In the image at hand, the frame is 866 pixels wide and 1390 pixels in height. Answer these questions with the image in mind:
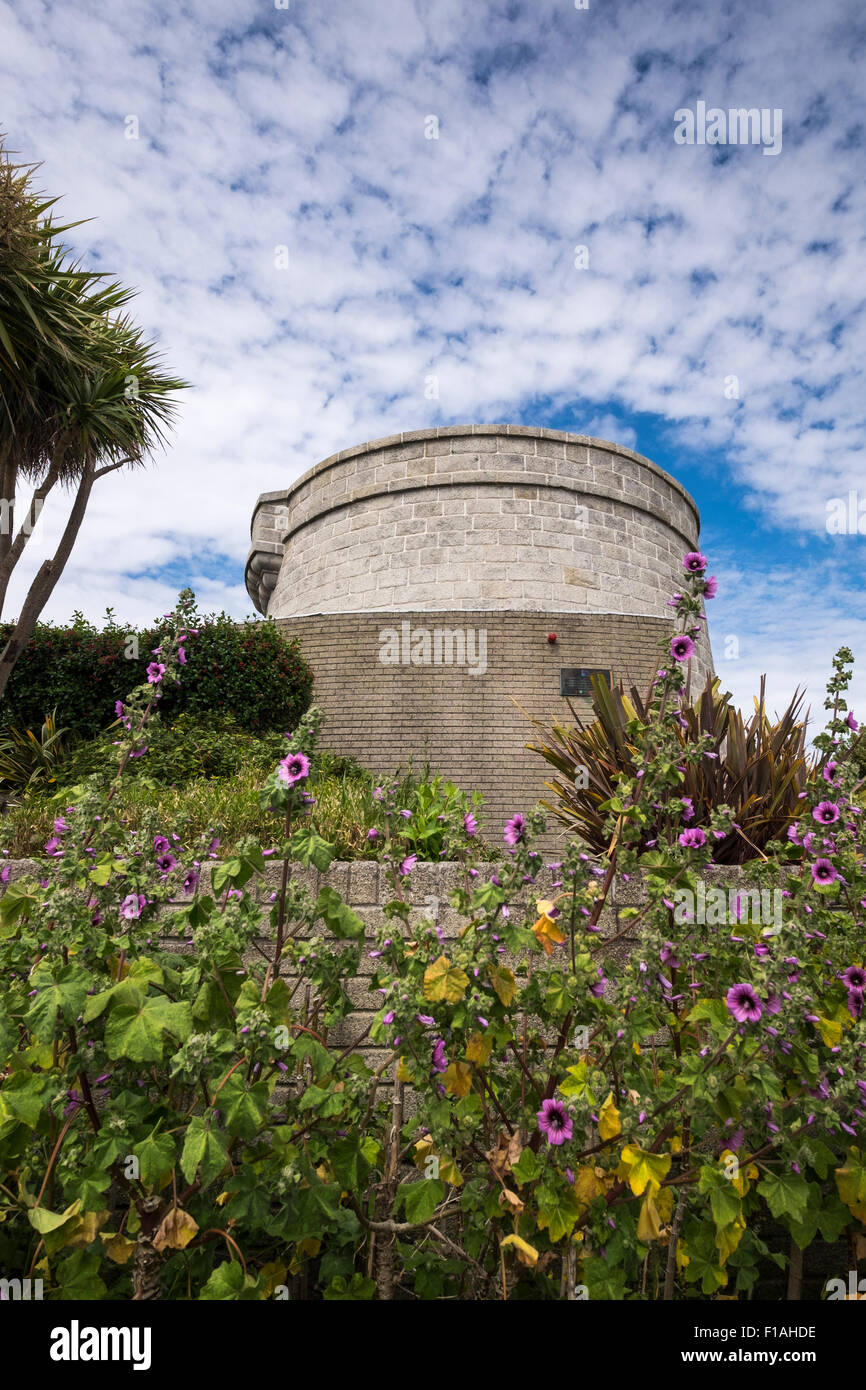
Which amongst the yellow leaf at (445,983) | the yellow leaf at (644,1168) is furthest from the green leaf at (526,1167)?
the yellow leaf at (445,983)

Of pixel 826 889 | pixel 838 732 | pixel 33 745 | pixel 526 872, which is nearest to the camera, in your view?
pixel 526 872

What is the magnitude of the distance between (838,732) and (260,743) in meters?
6.39

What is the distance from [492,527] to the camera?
1236cm

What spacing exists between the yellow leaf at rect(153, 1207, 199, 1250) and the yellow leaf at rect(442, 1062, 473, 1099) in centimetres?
76

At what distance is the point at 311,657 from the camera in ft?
34.1

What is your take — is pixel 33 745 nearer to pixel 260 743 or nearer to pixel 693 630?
pixel 260 743

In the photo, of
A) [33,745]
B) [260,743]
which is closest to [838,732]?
[260,743]

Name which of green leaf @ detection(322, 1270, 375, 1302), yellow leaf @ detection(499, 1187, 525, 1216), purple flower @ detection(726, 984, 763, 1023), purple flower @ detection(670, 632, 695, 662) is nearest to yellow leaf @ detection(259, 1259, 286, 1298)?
green leaf @ detection(322, 1270, 375, 1302)

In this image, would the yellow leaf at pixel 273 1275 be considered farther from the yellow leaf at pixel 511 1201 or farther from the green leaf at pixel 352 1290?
the yellow leaf at pixel 511 1201

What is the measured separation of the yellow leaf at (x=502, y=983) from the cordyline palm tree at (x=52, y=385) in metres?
7.89

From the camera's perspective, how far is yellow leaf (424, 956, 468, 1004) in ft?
6.47

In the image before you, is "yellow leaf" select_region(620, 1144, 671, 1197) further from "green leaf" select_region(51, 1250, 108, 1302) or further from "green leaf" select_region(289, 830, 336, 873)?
"green leaf" select_region(51, 1250, 108, 1302)

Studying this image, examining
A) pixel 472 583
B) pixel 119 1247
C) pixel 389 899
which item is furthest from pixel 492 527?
pixel 119 1247

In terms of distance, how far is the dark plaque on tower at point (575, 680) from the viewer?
9.84 metres
